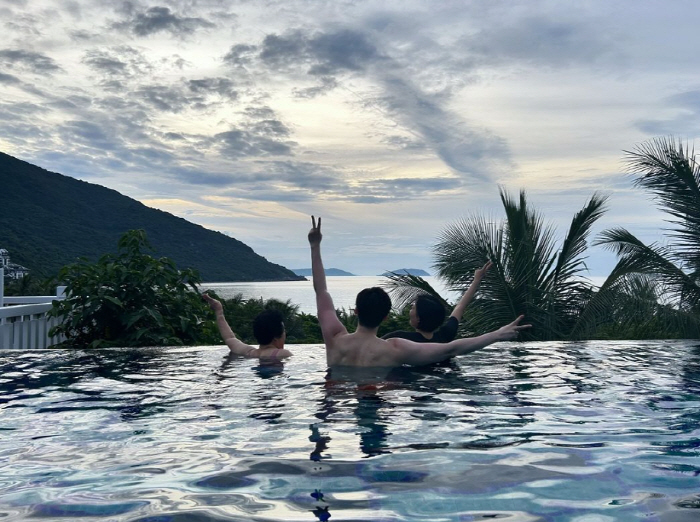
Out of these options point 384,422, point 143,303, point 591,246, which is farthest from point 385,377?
point 591,246

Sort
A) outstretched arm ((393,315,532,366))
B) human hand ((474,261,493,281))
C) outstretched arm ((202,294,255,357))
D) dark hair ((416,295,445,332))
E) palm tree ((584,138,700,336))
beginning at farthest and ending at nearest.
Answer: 1. palm tree ((584,138,700,336))
2. outstretched arm ((202,294,255,357))
3. dark hair ((416,295,445,332))
4. human hand ((474,261,493,281))
5. outstretched arm ((393,315,532,366))

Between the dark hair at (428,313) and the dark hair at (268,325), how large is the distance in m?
1.61

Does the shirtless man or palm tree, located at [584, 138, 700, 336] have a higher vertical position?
palm tree, located at [584, 138, 700, 336]

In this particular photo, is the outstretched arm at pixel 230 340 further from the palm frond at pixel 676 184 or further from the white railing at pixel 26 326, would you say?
the palm frond at pixel 676 184

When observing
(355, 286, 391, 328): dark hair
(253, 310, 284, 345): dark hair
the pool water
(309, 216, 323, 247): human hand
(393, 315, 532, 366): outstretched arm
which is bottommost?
the pool water

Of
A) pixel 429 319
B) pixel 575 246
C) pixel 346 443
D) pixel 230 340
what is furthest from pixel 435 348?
pixel 575 246

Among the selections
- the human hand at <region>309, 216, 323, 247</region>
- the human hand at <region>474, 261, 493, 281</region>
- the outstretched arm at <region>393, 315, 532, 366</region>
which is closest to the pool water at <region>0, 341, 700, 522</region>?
the outstretched arm at <region>393, 315, 532, 366</region>

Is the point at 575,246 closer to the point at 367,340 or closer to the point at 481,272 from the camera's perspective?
the point at 481,272

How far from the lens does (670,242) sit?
490 inches

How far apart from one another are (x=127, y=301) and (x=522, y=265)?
23.9ft

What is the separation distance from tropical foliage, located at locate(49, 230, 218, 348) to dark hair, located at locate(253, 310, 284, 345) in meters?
2.22

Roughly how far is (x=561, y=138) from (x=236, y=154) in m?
13.0

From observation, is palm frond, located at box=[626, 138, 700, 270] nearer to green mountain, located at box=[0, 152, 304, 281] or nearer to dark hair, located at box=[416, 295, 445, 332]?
dark hair, located at box=[416, 295, 445, 332]

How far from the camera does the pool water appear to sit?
2809mm
